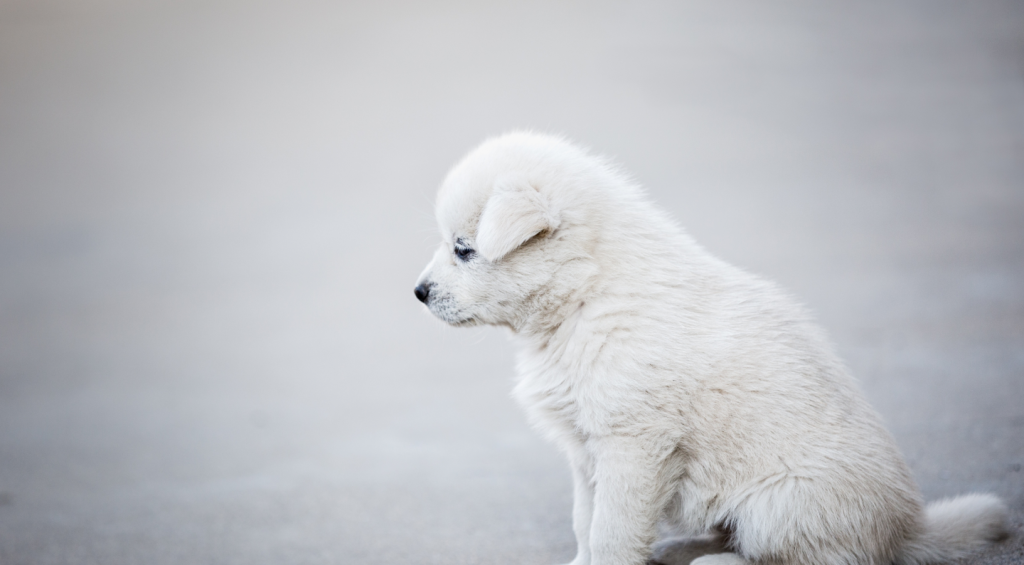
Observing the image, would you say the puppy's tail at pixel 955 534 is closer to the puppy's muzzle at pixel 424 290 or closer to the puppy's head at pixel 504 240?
the puppy's head at pixel 504 240

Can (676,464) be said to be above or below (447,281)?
below

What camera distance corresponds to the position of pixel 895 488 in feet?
7.22

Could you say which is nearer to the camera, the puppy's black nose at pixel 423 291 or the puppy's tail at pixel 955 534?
the puppy's tail at pixel 955 534

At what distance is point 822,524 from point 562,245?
3.55ft

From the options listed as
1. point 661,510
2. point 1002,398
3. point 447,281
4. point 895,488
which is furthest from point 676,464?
point 1002,398

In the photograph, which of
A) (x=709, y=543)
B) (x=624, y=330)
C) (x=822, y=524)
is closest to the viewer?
(x=822, y=524)

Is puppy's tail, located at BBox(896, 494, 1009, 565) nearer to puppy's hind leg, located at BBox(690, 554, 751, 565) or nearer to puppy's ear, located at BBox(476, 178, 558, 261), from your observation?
puppy's hind leg, located at BBox(690, 554, 751, 565)

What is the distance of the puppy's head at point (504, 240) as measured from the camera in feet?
7.61

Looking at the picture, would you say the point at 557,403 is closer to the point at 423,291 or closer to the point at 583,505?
the point at 583,505

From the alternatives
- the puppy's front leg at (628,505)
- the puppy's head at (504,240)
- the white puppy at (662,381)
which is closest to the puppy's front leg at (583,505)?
the white puppy at (662,381)

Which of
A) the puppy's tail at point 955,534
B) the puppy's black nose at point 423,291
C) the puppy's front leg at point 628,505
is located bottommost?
the puppy's tail at point 955,534

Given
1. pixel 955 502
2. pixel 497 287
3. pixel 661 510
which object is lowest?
pixel 955 502

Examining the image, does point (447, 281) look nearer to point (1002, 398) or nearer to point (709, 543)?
point (709, 543)

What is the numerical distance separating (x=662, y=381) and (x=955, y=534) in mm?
1043
